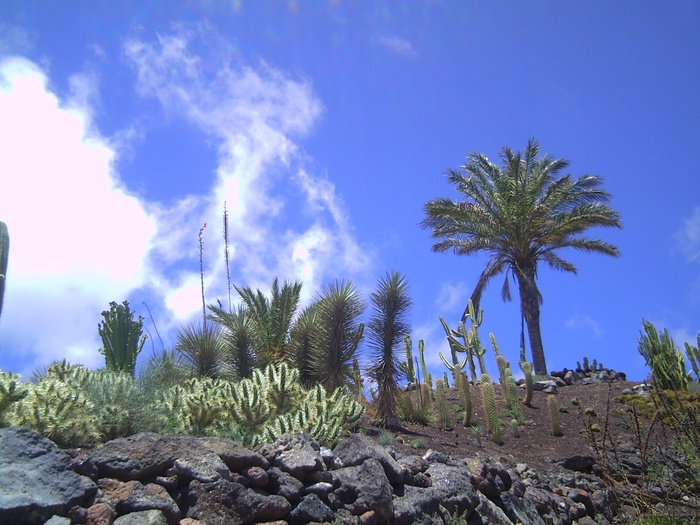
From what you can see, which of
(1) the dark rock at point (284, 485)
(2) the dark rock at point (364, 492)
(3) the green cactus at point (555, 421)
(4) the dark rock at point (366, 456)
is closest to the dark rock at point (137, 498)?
(1) the dark rock at point (284, 485)

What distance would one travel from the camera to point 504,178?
74.6 feet

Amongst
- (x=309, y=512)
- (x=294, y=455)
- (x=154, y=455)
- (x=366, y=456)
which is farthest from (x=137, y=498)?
(x=366, y=456)

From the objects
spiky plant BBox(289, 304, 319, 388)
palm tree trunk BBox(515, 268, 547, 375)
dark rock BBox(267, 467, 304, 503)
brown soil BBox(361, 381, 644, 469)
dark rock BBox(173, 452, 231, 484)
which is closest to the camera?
dark rock BBox(173, 452, 231, 484)

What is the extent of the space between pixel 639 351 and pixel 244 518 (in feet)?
54.5

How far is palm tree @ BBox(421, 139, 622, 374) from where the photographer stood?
22.1m

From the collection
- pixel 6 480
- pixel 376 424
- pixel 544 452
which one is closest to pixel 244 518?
pixel 6 480

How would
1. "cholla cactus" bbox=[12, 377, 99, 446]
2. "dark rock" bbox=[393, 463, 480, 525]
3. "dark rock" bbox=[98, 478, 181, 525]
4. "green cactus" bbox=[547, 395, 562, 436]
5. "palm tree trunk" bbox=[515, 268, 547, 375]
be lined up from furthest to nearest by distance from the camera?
1. "palm tree trunk" bbox=[515, 268, 547, 375]
2. "green cactus" bbox=[547, 395, 562, 436]
3. "dark rock" bbox=[393, 463, 480, 525]
4. "cholla cactus" bbox=[12, 377, 99, 446]
5. "dark rock" bbox=[98, 478, 181, 525]

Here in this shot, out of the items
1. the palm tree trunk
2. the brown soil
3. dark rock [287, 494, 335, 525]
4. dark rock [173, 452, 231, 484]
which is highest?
the palm tree trunk

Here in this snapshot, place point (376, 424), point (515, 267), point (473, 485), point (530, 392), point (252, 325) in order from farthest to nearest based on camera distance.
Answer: point (515, 267)
point (530, 392)
point (252, 325)
point (376, 424)
point (473, 485)

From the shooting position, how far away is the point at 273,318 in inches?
624

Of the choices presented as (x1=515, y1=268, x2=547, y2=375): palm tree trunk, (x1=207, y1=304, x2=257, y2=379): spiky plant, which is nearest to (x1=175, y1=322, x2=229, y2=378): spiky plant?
(x1=207, y1=304, x2=257, y2=379): spiky plant

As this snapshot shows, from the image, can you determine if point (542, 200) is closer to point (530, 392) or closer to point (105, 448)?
point (530, 392)

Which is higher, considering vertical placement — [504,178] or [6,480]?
[504,178]

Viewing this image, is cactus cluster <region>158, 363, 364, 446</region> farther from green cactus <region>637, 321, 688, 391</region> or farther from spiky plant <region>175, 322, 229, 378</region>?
green cactus <region>637, 321, 688, 391</region>
